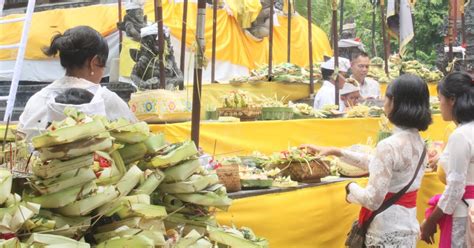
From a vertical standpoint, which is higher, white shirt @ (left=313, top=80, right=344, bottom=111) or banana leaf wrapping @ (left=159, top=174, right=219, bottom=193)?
white shirt @ (left=313, top=80, right=344, bottom=111)

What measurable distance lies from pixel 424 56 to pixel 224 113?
523 inches

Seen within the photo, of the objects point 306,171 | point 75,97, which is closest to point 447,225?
point 306,171

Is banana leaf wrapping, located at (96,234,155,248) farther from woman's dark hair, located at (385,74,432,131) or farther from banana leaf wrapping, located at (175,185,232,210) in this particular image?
woman's dark hair, located at (385,74,432,131)

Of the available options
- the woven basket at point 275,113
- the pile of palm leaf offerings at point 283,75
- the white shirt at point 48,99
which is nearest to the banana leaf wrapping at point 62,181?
the white shirt at point 48,99

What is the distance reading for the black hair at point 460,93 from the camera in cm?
420

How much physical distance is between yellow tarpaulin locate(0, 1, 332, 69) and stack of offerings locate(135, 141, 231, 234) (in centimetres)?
665

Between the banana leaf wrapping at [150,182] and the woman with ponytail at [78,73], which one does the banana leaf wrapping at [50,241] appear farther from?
the woman with ponytail at [78,73]

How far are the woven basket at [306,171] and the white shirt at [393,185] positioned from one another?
1.63ft

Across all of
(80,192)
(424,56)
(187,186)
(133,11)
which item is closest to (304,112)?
(133,11)

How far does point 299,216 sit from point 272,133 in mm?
1837

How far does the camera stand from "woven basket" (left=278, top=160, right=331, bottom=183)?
14.4ft

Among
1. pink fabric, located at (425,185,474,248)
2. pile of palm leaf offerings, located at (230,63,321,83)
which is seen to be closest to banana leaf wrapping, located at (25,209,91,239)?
pink fabric, located at (425,185,474,248)

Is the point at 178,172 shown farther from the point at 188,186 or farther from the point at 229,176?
the point at 229,176

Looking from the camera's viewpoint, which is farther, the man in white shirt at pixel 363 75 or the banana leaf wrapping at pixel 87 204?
the man in white shirt at pixel 363 75
